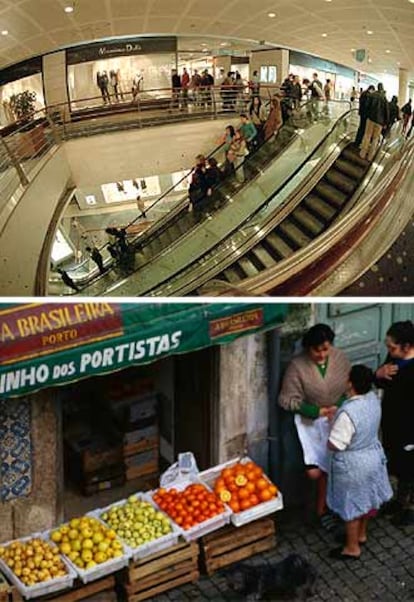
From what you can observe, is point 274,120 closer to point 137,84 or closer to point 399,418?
point 137,84

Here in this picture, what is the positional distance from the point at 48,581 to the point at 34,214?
0.92m

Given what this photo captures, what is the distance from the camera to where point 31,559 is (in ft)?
5.50

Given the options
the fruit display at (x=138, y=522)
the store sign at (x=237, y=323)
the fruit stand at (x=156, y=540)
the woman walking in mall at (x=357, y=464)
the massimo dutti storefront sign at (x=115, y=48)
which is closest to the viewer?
the massimo dutti storefront sign at (x=115, y=48)

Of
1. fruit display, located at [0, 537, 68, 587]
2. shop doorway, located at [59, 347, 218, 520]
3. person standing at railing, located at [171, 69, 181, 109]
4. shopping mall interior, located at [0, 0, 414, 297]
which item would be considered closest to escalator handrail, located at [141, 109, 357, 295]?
shopping mall interior, located at [0, 0, 414, 297]

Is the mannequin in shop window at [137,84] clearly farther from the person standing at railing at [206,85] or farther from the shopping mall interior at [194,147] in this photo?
the person standing at railing at [206,85]

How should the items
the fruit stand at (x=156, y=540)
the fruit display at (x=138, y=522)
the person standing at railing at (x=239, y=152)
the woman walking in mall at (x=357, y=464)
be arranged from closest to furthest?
the person standing at railing at (x=239, y=152) → the fruit stand at (x=156, y=540) → the fruit display at (x=138, y=522) → the woman walking in mall at (x=357, y=464)

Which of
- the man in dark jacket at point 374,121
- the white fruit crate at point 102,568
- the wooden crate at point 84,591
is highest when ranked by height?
the man in dark jacket at point 374,121

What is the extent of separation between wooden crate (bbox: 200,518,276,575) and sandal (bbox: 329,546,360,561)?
6.3 inches

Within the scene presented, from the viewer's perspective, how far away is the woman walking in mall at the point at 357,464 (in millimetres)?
1934

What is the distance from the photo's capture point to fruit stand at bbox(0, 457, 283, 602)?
171cm

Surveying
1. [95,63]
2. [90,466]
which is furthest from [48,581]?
[95,63]

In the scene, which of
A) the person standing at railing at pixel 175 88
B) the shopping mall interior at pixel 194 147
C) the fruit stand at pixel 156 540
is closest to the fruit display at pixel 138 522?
the fruit stand at pixel 156 540

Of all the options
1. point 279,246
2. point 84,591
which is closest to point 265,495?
point 84,591

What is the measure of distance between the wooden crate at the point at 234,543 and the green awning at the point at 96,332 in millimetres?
541
